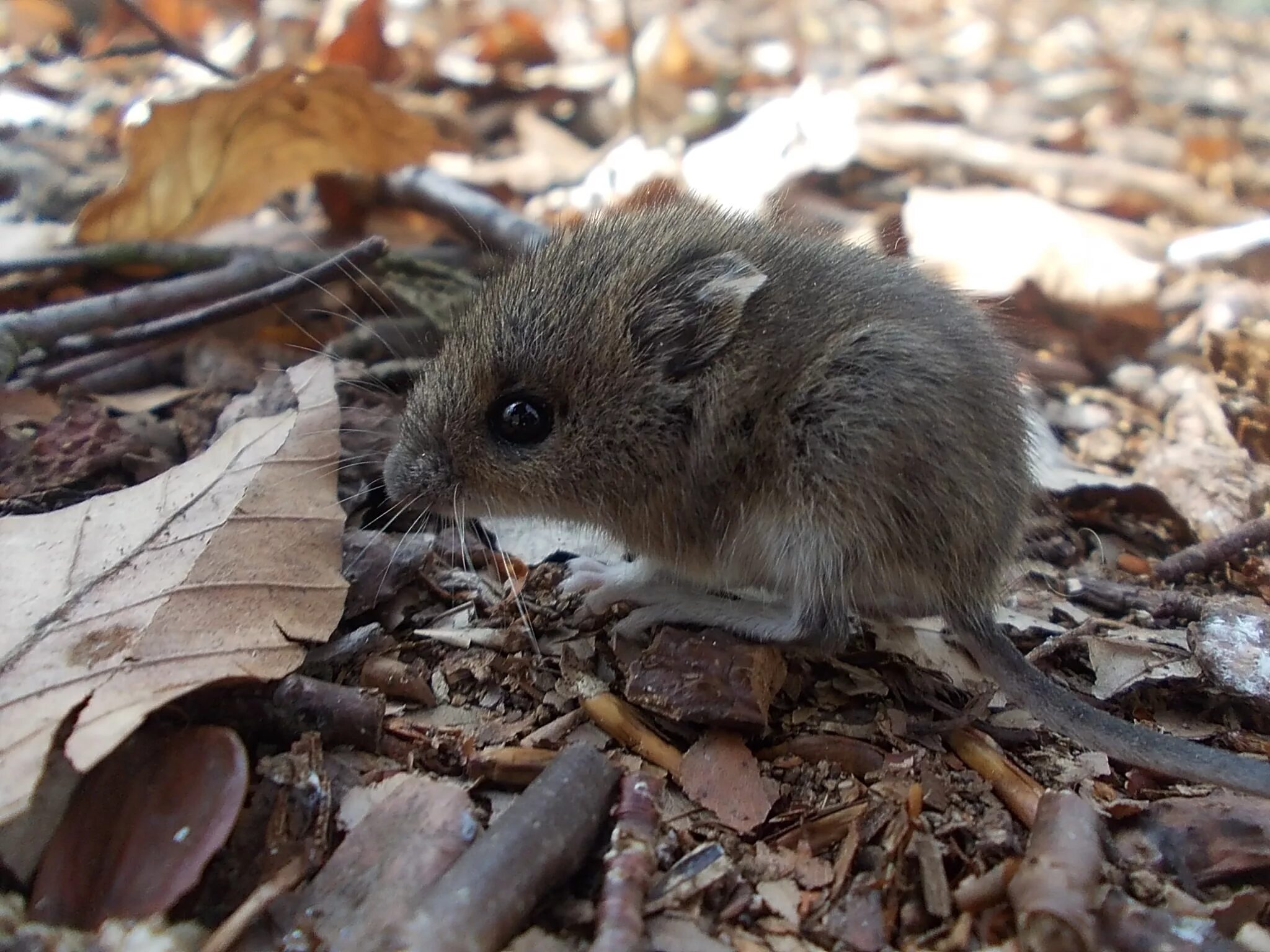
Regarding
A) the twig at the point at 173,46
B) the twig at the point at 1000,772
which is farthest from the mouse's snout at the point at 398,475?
the twig at the point at 173,46

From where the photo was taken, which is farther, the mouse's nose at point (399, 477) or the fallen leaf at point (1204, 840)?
the mouse's nose at point (399, 477)

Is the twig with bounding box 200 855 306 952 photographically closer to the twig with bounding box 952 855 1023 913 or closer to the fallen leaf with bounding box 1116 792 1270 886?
the twig with bounding box 952 855 1023 913

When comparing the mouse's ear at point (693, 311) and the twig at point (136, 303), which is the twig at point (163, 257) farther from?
the mouse's ear at point (693, 311)

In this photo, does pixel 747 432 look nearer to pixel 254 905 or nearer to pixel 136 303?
pixel 254 905

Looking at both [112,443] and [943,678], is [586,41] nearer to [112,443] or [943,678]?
[112,443]

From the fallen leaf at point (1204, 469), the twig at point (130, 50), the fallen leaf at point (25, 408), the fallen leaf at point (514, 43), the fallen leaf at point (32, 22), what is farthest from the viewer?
the fallen leaf at point (514, 43)

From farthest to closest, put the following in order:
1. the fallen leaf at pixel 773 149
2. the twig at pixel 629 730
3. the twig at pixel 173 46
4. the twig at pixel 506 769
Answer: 1. the fallen leaf at pixel 773 149
2. the twig at pixel 173 46
3. the twig at pixel 629 730
4. the twig at pixel 506 769

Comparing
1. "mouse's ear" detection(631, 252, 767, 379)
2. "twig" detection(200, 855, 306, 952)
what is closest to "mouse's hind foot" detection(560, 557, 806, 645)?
"mouse's ear" detection(631, 252, 767, 379)

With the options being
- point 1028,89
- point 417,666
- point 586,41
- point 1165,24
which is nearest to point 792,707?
point 417,666
